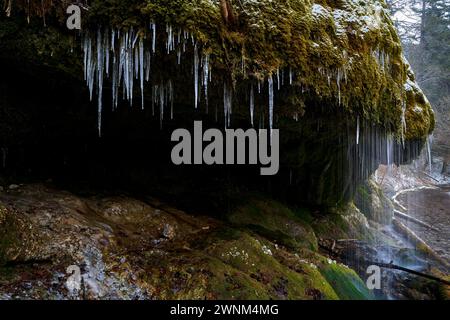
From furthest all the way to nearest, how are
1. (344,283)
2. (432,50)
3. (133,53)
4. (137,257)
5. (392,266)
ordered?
(432,50) < (392,266) < (344,283) < (137,257) < (133,53)

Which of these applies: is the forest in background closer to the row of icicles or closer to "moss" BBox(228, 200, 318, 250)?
"moss" BBox(228, 200, 318, 250)

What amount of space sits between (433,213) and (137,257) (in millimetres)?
14675

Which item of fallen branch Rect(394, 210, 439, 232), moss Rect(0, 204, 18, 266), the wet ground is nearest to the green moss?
moss Rect(0, 204, 18, 266)

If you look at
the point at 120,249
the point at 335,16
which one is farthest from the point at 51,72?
the point at 335,16

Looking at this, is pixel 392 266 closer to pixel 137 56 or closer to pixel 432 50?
pixel 137 56

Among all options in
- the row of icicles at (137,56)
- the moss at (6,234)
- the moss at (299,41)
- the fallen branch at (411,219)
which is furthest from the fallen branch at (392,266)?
the fallen branch at (411,219)

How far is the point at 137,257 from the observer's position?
11.0 feet

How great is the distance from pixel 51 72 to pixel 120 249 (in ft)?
6.51

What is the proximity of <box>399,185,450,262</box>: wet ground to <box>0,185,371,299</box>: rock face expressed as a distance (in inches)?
298

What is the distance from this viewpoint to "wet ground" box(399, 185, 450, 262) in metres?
11.0

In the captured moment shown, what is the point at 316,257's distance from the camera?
4457mm

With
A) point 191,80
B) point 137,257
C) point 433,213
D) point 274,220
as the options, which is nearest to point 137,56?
point 191,80

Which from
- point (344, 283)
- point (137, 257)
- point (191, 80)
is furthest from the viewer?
point (344, 283)

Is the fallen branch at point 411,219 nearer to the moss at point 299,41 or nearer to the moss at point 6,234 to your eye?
the moss at point 299,41
